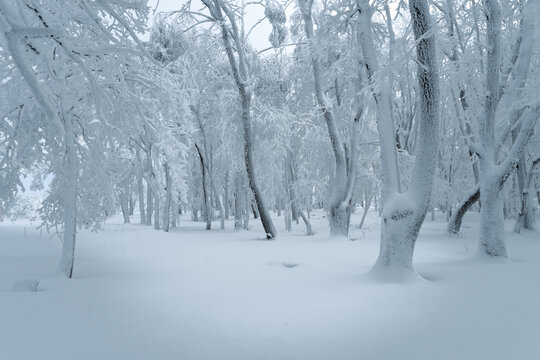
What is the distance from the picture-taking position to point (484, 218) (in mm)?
6812

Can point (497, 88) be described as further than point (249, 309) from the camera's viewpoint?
Yes

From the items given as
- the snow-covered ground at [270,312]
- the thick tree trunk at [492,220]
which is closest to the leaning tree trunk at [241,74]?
the snow-covered ground at [270,312]

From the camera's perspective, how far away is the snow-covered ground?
304 cm

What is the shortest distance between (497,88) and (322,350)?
595 centimetres

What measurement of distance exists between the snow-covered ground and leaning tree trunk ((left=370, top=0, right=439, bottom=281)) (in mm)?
394

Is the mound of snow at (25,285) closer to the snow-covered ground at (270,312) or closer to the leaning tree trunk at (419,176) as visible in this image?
the snow-covered ground at (270,312)

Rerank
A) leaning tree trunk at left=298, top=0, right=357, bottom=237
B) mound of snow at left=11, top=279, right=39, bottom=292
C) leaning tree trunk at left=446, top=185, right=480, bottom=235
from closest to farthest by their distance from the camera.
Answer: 1. mound of snow at left=11, top=279, right=39, bottom=292
2. leaning tree trunk at left=446, top=185, right=480, bottom=235
3. leaning tree trunk at left=298, top=0, right=357, bottom=237

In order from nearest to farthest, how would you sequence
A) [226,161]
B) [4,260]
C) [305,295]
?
[305,295] < [4,260] < [226,161]

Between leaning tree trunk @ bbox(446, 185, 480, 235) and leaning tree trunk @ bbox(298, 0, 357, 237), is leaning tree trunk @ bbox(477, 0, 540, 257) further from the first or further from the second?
leaning tree trunk @ bbox(298, 0, 357, 237)

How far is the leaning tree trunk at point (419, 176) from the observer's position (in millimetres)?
5105

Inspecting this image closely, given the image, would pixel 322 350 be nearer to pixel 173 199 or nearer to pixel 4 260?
pixel 4 260

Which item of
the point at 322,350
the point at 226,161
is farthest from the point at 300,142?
the point at 322,350

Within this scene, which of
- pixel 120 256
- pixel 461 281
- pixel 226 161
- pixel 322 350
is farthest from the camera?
pixel 226 161

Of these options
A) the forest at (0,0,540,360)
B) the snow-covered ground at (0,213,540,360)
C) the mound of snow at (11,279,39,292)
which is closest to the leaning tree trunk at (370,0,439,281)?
the forest at (0,0,540,360)
